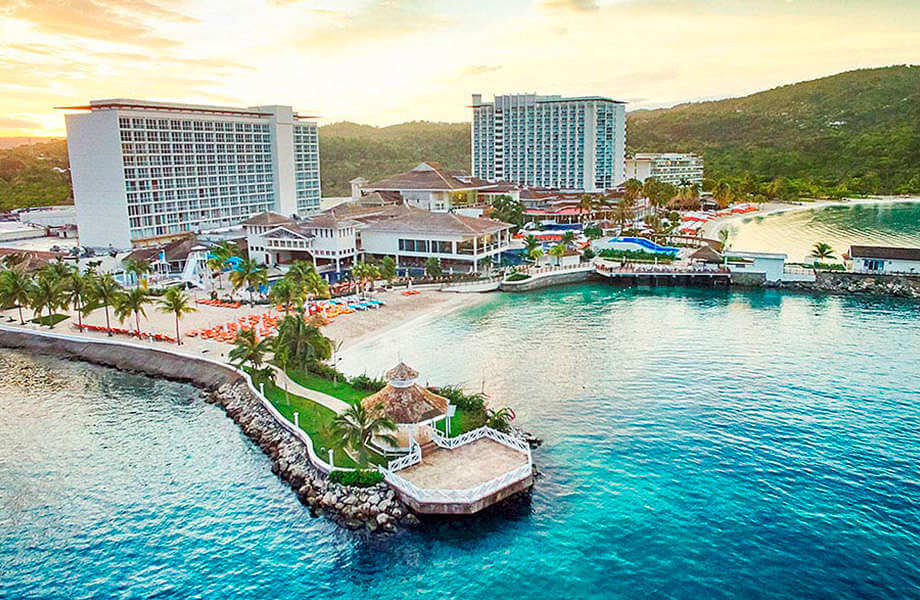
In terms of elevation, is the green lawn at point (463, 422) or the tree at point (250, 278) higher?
the tree at point (250, 278)

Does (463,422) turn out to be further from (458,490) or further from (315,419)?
(315,419)

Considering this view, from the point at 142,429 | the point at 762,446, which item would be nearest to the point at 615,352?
the point at 762,446

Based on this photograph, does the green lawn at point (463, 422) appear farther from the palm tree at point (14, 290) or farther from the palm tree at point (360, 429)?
the palm tree at point (14, 290)

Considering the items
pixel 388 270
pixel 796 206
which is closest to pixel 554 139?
pixel 796 206

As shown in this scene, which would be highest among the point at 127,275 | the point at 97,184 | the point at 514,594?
the point at 97,184

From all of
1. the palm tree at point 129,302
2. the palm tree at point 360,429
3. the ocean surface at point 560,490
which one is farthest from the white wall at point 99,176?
the palm tree at point 360,429

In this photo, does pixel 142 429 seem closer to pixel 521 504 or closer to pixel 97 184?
pixel 521 504

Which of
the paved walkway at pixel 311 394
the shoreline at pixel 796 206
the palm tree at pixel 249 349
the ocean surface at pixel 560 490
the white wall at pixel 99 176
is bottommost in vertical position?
the ocean surface at pixel 560 490
